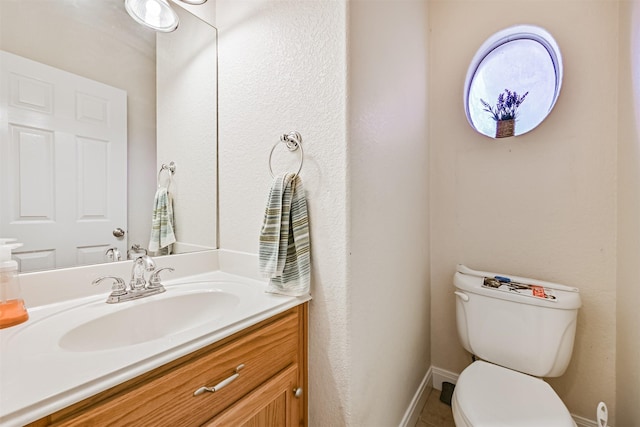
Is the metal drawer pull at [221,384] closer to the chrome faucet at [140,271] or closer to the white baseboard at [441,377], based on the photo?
the chrome faucet at [140,271]

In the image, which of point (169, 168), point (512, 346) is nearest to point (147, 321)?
point (169, 168)

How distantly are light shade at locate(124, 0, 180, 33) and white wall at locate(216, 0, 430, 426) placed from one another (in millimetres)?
218

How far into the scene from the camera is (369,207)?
963mm

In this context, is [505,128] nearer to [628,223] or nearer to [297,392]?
[628,223]

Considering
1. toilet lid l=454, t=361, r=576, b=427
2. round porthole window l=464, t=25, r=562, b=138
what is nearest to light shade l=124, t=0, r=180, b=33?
round porthole window l=464, t=25, r=562, b=138

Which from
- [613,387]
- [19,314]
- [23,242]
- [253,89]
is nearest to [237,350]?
[19,314]

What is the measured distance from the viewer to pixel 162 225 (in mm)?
1106

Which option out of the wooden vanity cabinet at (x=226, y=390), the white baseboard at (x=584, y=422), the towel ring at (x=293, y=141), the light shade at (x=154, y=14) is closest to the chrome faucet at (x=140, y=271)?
the wooden vanity cabinet at (x=226, y=390)

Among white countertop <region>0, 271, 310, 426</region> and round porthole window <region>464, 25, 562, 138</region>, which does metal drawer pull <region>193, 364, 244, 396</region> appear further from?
round porthole window <region>464, 25, 562, 138</region>

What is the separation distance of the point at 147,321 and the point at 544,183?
Result: 1.80 metres

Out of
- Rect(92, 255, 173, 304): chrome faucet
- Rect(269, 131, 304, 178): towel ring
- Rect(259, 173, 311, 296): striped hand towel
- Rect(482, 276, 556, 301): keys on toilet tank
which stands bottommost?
Rect(482, 276, 556, 301): keys on toilet tank

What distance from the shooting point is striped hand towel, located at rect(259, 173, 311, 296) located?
0.90 meters

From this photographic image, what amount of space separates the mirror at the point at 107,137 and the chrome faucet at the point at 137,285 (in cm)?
11

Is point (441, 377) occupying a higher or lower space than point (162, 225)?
lower
